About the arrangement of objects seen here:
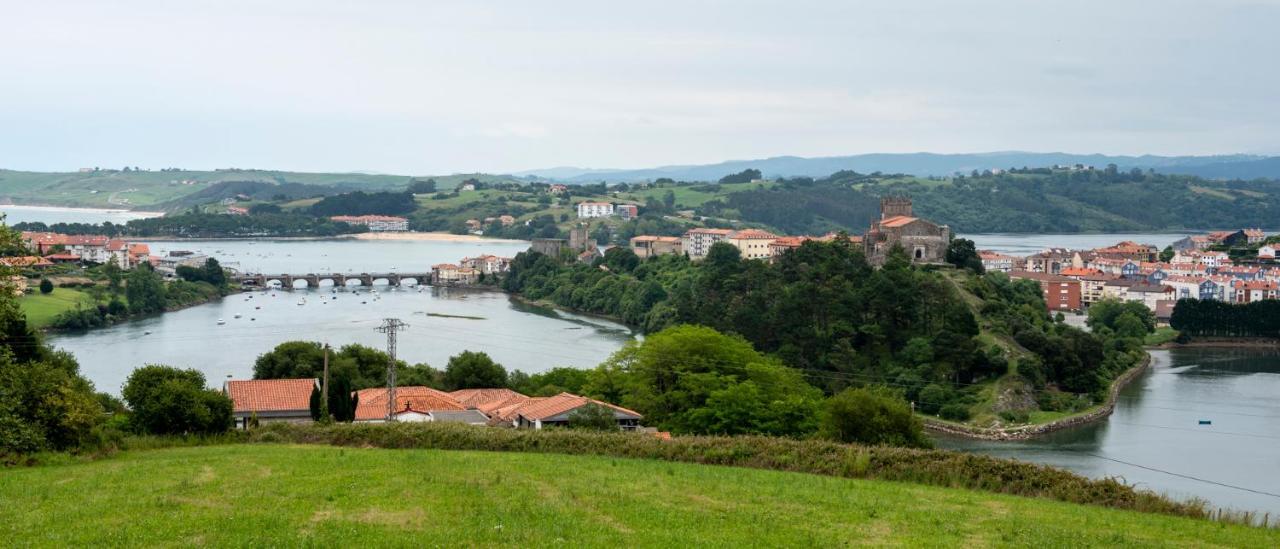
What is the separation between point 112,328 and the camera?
137 ft

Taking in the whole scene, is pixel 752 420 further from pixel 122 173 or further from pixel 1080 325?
pixel 122 173

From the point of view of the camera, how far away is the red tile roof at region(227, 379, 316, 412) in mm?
16812

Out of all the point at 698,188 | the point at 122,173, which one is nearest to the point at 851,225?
the point at 698,188

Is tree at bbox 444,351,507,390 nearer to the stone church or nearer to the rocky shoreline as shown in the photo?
the rocky shoreline

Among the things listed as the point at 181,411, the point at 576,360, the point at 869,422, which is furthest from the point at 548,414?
the point at 576,360

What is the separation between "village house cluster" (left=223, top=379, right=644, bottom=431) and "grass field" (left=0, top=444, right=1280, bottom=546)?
609 cm

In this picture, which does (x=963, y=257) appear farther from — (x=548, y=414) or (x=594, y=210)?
(x=594, y=210)

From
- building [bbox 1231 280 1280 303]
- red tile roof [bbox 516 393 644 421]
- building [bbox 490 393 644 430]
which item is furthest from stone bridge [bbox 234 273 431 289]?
red tile roof [bbox 516 393 644 421]

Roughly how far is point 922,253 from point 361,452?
31957 mm

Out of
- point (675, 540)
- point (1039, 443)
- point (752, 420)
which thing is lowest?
point (1039, 443)

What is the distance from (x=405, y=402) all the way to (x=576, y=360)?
15.8 metres

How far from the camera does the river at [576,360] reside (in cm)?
2195

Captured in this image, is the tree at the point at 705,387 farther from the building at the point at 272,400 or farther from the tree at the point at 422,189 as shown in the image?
the tree at the point at 422,189

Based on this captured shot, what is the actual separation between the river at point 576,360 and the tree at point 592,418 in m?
8.93
